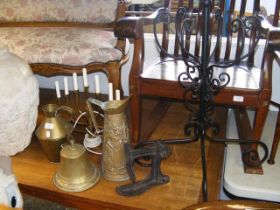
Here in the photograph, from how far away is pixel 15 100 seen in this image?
1.29 meters

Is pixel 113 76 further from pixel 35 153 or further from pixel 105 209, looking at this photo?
pixel 105 209

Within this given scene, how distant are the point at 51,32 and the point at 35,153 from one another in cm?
63

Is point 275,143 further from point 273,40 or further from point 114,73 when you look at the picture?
point 114,73

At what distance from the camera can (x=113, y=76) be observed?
1561 millimetres

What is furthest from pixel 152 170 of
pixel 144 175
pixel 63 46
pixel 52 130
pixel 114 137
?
pixel 63 46

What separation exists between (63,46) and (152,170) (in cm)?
74

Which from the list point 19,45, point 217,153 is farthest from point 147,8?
point 217,153

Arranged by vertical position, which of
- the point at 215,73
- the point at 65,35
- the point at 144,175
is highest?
the point at 65,35

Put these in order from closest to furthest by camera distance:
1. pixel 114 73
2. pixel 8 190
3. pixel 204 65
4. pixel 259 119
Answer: pixel 8 190, pixel 204 65, pixel 259 119, pixel 114 73

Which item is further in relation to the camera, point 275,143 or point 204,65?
point 275,143

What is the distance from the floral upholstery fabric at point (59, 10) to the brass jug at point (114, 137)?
79 centimetres

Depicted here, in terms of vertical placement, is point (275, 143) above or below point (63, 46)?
below

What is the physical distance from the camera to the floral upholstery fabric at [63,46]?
1.53 m

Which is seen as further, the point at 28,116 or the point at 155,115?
the point at 155,115
